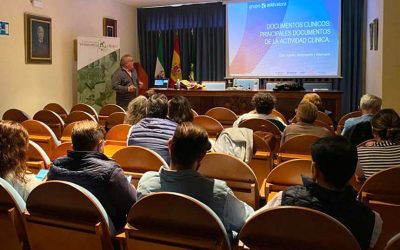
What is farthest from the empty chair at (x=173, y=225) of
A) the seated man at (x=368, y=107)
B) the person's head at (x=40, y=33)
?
the person's head at (x=40, y=33)

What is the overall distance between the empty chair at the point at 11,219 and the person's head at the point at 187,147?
2.30 feet

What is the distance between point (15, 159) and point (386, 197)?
183 centimetres

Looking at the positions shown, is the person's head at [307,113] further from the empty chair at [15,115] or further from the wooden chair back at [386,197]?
the empty chair at [15,115]

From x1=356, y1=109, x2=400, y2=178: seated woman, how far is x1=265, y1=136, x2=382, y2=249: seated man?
89 centimetres

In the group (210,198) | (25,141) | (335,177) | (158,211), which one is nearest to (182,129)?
(210,198)

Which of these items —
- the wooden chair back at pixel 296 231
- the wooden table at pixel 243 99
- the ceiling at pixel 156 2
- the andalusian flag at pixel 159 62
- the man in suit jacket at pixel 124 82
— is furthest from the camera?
the andalusian flag at pixel 159 62

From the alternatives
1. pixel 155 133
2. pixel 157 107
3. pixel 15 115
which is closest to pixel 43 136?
pixel 157 107

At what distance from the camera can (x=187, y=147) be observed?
73.4 inches

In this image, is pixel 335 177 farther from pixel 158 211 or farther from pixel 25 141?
pixel 25 141

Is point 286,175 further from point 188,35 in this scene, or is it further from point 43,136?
point 188,35

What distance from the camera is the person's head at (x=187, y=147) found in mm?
1842

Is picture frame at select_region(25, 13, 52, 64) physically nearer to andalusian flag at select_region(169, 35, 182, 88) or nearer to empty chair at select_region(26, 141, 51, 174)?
andalusian flag at select_region(169, 35, 182, 88)

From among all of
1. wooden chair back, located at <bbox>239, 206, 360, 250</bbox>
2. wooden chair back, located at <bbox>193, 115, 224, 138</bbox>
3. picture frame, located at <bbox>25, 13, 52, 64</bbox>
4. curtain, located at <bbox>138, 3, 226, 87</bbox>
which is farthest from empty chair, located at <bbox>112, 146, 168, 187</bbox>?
curtain, located at <bbox>138, 3, 226, 87</bbox>

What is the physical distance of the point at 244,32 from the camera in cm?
803
